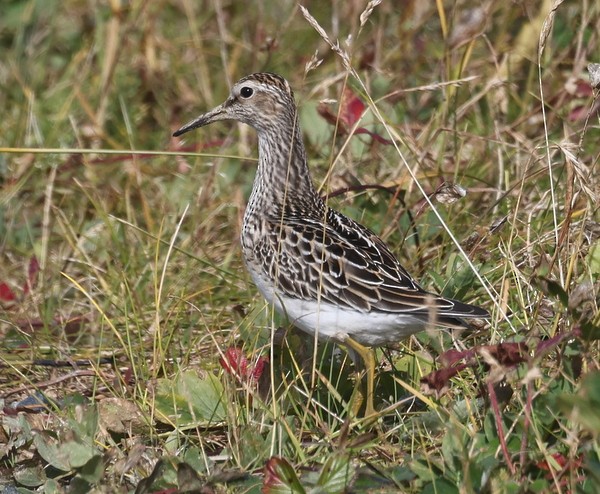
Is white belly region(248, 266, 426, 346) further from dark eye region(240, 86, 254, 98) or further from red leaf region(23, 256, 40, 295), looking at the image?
red leaf region(23, 256, 40, 295)

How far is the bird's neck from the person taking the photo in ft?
16.6

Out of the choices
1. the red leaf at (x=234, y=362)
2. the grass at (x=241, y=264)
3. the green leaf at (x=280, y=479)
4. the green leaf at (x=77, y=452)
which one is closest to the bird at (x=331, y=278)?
the grass at (x=241, y=264)

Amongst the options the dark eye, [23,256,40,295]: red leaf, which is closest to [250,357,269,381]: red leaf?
the dark eye

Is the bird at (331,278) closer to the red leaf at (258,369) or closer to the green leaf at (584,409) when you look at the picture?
the red leaf at (258,369)

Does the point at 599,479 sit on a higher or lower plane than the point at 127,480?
higher

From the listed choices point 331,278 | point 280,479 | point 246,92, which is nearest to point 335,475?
point 280,479

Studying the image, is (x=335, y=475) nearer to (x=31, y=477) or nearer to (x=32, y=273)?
(x=31, y=477)

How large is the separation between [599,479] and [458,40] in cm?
430

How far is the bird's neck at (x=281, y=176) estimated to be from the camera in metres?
5.07

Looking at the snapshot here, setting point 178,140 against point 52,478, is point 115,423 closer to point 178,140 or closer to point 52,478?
point 52,478

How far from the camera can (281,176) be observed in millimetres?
5184

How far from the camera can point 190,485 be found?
12.0 feet

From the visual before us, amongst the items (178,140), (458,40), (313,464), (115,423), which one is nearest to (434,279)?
(313,464)

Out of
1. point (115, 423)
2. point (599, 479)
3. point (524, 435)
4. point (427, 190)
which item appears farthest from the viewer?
point (427, 190)
